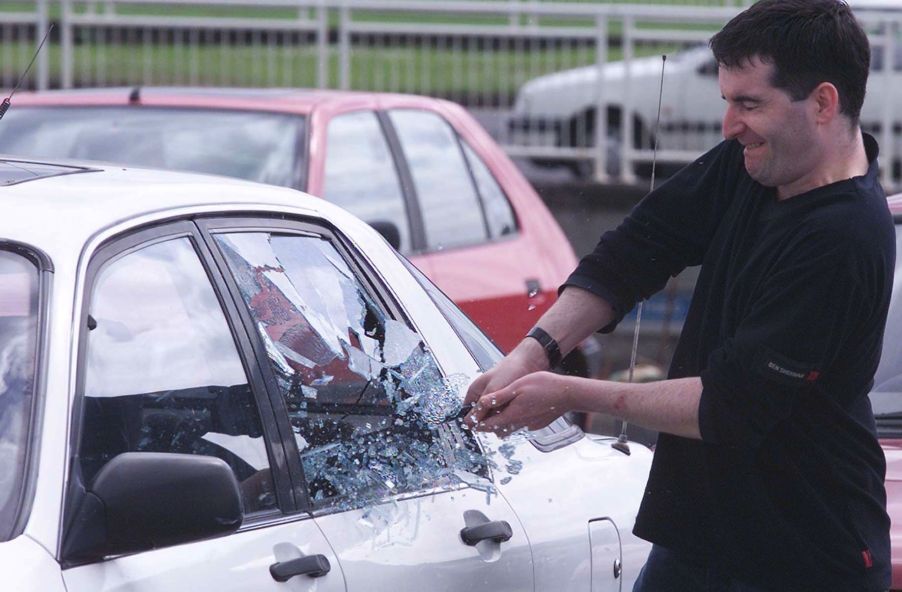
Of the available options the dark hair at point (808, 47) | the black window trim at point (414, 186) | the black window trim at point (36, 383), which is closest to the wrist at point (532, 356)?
the dark hair at point (808, 47)

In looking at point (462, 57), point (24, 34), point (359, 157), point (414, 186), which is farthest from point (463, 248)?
point (24, 34)

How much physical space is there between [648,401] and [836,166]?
1.80ft

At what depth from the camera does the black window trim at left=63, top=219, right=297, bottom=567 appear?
250cm

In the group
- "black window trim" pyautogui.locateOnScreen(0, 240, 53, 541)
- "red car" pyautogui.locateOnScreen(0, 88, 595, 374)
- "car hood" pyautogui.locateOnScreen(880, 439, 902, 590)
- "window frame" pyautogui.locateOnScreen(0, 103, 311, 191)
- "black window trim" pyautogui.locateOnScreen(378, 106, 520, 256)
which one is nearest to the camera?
"black window trim" pyautogui.locateOnScreen(0, 240, 53, 541)

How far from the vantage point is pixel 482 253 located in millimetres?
6855

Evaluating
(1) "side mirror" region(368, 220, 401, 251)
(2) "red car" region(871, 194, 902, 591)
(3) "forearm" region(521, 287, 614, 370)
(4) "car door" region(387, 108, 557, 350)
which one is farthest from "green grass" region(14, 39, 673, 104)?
(3) "forearm" region(521, 287, 614, 370)

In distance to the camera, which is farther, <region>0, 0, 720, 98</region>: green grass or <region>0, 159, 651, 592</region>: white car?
<region>0, 0, 720, 98</region>: green grass

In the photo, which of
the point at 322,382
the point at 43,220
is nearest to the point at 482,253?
the point at 322,382

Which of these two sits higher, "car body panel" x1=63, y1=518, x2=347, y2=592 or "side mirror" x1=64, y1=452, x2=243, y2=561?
"side mirror" x1=64, y1=452, x2=243, y2=561

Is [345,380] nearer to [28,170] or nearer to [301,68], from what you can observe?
[28,170]

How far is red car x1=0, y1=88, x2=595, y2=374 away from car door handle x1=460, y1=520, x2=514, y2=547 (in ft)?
8.90

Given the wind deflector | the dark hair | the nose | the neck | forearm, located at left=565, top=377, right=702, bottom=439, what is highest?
the dark hair

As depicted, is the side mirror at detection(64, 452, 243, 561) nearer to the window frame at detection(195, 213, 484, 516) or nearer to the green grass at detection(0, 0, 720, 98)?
the window frame at detection(195, 213, 484, 516)

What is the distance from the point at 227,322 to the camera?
296cm
